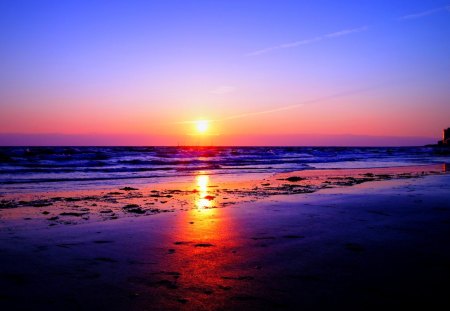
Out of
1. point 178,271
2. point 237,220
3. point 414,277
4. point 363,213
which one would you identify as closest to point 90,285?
point 178,271

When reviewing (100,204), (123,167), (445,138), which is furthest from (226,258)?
(445,138)

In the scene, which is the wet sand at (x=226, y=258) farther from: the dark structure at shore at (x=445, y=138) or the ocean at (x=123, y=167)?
the dark structure at shore at (x=445, y=138)

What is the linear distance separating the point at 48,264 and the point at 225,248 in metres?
2.41

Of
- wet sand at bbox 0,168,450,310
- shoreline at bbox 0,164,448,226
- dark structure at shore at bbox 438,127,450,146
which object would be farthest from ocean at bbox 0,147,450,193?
dark structure at shore at bbox 438,127,450,146

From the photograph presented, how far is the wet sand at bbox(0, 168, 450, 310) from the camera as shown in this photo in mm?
3967

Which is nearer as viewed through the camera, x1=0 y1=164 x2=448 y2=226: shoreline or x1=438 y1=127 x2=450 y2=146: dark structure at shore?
x1=0 y1=164 x2=448 y2=226: shoreline

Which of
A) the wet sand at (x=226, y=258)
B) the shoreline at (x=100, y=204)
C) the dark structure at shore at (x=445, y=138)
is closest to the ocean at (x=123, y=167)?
the shoreline at (x=100, y=204)

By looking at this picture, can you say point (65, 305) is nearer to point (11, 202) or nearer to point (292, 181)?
point (11, 202)

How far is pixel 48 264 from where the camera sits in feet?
16.6

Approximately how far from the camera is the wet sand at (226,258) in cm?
397

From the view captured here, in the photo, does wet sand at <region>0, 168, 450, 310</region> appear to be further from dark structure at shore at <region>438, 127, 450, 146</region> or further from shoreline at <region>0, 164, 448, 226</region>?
dark structure at shore at <region>438, 127, 450, 146</region>

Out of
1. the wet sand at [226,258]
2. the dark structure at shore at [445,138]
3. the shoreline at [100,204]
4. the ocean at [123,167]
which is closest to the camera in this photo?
the wet sand at [226,258]

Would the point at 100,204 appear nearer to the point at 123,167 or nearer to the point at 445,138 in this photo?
the point at 123,167

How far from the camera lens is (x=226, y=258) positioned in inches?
212
